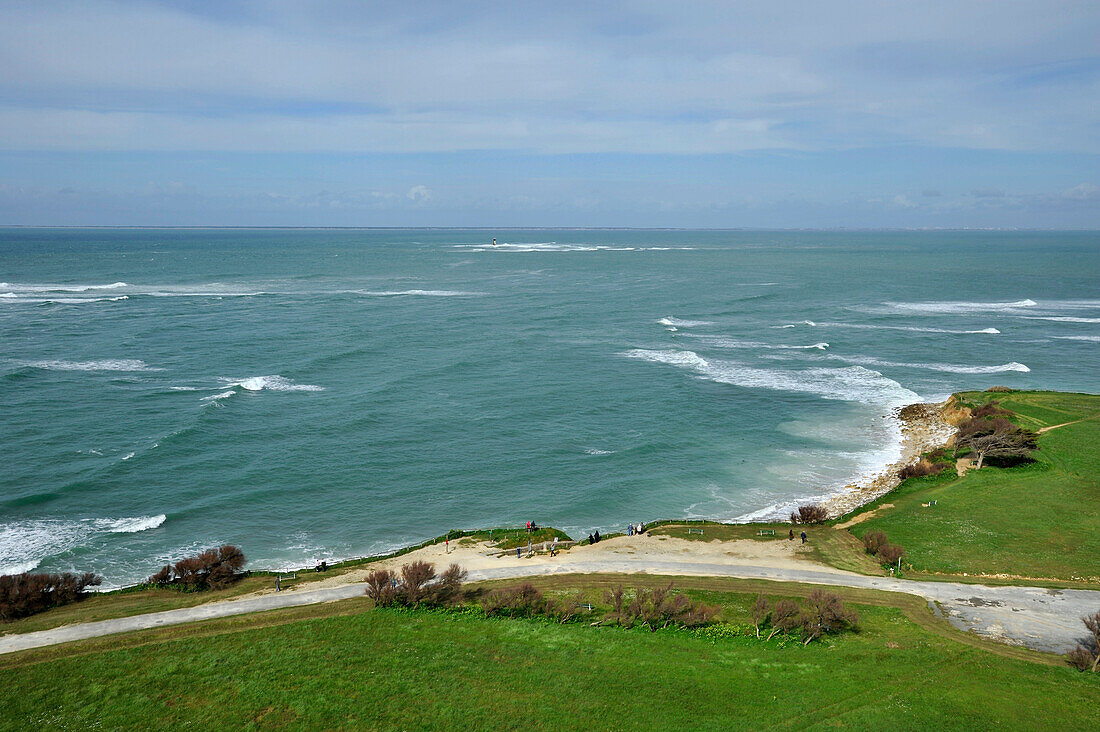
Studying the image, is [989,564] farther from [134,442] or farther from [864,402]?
[134,442]

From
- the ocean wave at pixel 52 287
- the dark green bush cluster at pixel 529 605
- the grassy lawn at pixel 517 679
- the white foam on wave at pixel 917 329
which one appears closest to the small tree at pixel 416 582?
the grassy lawn at pixel 517 679

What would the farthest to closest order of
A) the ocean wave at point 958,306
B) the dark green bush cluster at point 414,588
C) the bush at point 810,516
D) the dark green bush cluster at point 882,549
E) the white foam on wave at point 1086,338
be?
1. the ocean wave at point 958,306
2. the white foam on wave at point 1086,338
3. the bush at point 810,516
4. the dark green bush cluster at point 882,549
5. the dark green bush cluster at point 414,588

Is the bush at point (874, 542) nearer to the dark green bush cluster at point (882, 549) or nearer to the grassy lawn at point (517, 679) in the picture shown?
the dark green bush cluster at point (882, 549)

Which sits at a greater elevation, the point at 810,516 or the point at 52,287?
the point at 52,287

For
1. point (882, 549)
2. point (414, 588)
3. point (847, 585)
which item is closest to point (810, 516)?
point (882, 549)

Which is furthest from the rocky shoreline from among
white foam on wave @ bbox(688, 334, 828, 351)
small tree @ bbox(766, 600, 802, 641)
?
white foam on wave @ bbox(688, 334, 828, 351)

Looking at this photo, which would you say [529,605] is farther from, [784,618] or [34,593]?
[34,593]

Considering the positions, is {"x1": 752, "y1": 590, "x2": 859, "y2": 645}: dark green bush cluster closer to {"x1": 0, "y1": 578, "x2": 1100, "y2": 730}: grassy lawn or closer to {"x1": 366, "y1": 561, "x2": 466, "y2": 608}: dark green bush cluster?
{"x1": 0, "y1": 578, "x2": 1100, "y2": 730}: grassy lawn
